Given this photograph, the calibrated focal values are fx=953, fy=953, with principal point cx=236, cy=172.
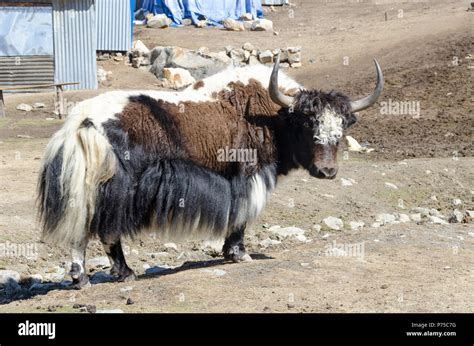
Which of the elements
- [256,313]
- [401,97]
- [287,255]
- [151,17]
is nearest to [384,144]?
[401,97]

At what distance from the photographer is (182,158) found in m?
7.52

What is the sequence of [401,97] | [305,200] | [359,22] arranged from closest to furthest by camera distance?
[305,200] < [401,97] < [359,22]

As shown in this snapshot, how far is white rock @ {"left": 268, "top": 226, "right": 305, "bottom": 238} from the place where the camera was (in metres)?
9.59

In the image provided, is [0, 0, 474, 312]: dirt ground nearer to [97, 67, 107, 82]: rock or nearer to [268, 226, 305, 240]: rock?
[268, 226, 305, 240]: rock

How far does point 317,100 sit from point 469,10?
16040 millimetres

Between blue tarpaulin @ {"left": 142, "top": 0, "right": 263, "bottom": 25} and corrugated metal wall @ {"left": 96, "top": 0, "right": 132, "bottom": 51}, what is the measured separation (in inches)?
170

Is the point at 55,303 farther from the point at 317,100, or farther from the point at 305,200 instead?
the point at 305,200

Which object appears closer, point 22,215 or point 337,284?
point 337,284

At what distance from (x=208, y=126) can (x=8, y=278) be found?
2081mm

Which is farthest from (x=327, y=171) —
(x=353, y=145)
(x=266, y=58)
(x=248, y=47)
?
(x=248, y=47)

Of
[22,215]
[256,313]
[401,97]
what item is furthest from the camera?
[401,97]

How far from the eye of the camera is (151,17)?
1099 inches

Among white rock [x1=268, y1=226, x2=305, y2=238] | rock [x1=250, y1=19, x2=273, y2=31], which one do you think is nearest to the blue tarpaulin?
rock [x1=250, y1=19, x2=273, y2=31]

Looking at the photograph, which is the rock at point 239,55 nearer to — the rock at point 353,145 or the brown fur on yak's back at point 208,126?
the rock at point 353,145
